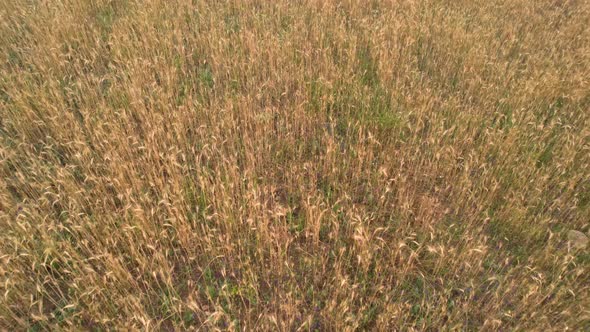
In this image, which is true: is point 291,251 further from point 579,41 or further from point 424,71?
point 579,41

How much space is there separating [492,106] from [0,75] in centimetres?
640

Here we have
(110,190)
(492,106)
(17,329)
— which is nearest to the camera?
(17,329)

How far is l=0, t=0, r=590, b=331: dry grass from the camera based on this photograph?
2600mm

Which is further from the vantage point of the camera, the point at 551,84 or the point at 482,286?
the point at 551,84

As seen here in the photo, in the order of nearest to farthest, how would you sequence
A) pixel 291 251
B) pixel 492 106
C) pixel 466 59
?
pixel 291 251, pixel 492 106, pixel 466 59

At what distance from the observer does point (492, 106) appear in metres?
4.40

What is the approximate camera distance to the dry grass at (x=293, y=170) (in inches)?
102

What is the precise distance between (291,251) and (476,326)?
5.12ft

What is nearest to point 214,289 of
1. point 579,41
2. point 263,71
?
point 263,71

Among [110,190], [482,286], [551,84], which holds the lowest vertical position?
[482,286]

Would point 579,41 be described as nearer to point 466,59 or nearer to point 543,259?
point 466,59

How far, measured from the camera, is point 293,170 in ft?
11.4

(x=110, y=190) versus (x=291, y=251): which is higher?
(x=110, y=190)

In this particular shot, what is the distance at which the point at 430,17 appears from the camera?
6121mm
